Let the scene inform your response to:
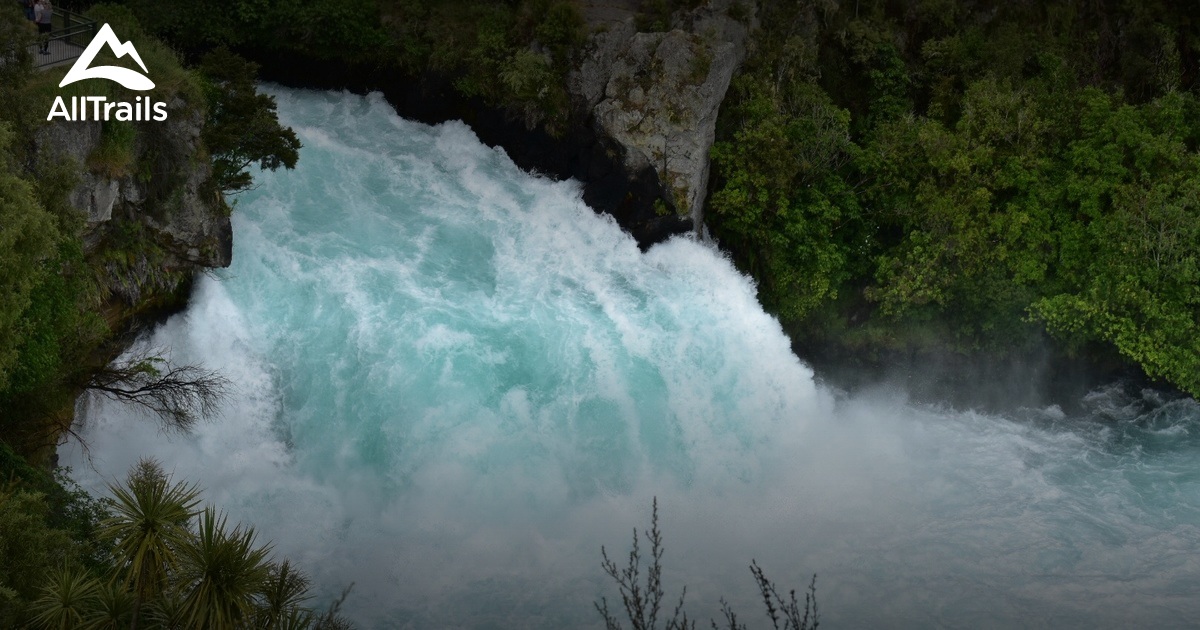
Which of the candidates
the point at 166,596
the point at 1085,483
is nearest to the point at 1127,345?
the point at 1085,483

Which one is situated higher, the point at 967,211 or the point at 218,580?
the point at 967,211

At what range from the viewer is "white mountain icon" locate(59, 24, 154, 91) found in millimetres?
25938

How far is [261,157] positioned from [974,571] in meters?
19.8

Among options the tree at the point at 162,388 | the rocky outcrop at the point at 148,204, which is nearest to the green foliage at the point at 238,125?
the rocky outcrop at the point at 148,204

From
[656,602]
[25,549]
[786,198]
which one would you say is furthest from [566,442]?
[656,602]

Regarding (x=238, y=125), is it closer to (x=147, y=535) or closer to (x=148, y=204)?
(x=148, y=204)

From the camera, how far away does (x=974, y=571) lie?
2764cm

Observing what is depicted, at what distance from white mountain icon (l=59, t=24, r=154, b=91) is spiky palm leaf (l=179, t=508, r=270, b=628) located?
1217 cm

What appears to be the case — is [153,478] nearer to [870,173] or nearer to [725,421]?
[725,421]

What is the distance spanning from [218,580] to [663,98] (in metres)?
→ 20.3

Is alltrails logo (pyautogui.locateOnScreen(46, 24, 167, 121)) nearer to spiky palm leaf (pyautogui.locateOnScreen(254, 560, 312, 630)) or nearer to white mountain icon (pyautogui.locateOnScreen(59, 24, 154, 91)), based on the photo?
white mountain icon (pyautogui.locateOnScreen(59, 24, 154, 91))

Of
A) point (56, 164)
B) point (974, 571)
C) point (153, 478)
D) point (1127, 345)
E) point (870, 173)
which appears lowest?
point (153, 478)

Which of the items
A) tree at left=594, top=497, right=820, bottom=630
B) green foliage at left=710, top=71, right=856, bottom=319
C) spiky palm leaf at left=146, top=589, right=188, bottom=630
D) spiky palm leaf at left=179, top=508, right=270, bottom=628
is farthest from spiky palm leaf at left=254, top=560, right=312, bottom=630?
green foliage at left=710, top=71, right=856, bottom=319

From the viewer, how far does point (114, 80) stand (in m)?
26.2
